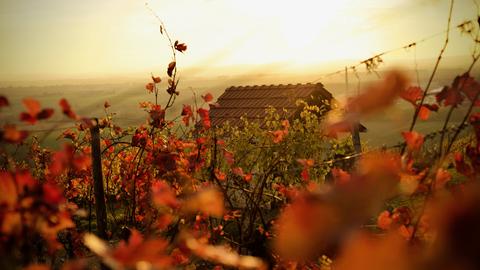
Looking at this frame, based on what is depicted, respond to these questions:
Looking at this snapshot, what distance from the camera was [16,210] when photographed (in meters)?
1.60

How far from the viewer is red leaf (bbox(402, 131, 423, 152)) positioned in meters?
2.35

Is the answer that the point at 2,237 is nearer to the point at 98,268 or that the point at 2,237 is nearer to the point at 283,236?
the point at 283,236

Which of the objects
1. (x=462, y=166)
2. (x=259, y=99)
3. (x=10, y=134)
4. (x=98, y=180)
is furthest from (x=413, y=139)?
(x=259, y=99)

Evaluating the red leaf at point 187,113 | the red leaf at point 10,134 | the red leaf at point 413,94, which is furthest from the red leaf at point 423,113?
the red leaf at point 187,113

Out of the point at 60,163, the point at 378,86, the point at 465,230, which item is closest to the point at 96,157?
the point at 60,163

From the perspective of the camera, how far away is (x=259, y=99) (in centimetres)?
1231

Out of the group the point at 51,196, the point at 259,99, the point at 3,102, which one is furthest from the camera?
the point at 259,99

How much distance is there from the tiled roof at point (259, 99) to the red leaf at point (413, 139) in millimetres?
7847

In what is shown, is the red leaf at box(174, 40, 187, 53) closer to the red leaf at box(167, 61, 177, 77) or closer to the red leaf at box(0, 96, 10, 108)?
the red leaf at box(167, 61, 177, 77)

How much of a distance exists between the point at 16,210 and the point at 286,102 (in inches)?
391

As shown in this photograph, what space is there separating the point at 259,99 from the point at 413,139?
10.0m

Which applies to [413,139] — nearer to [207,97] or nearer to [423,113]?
[423,113]

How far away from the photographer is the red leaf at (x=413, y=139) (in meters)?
2.35

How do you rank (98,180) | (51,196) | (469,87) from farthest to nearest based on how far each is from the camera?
(98,180)
(469,87)
(51,196)
